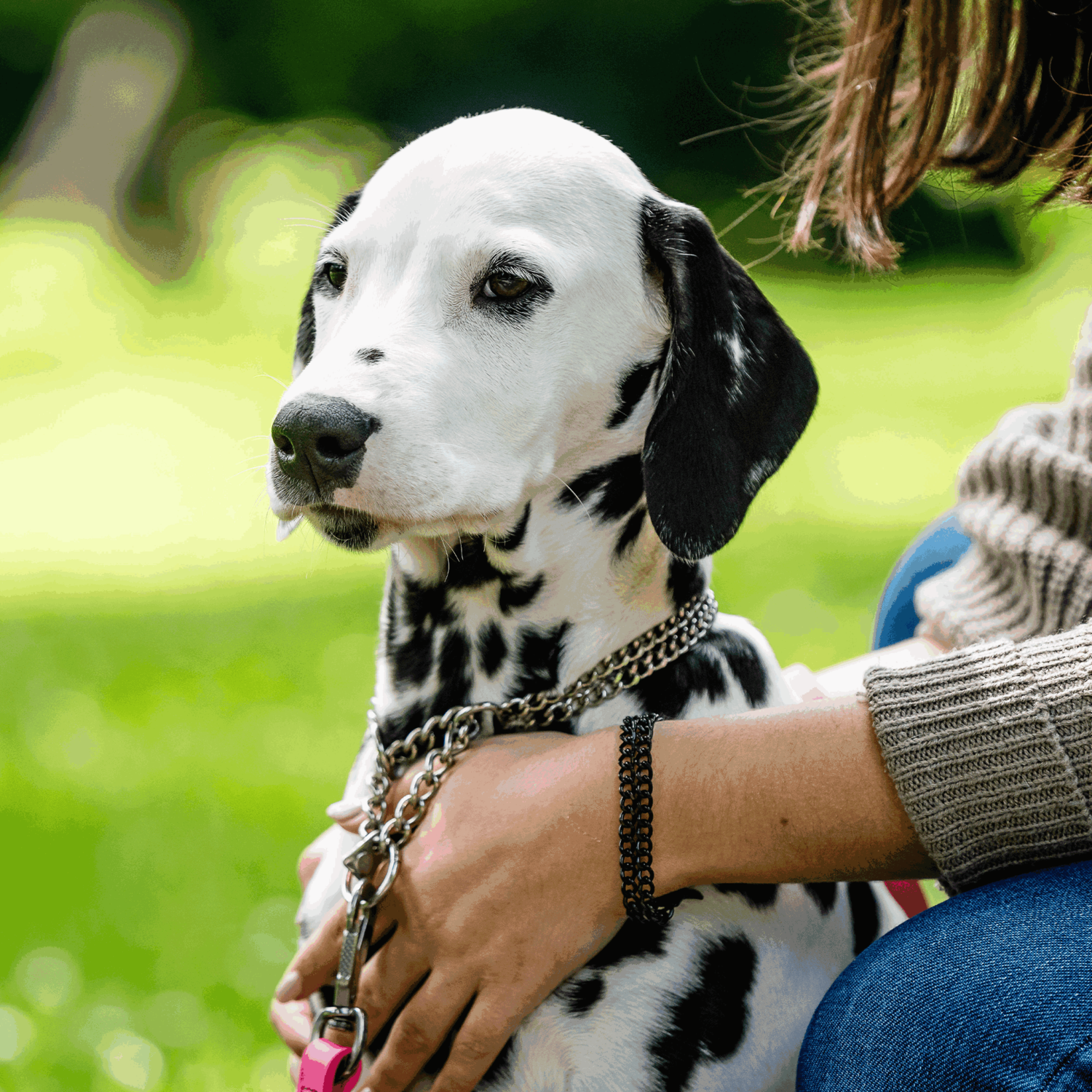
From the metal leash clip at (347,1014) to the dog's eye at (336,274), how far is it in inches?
30.2

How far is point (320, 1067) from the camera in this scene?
1.25 metres

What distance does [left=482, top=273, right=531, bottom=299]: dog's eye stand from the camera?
1.36m

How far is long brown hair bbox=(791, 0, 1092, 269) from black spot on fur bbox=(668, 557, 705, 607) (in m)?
0.64

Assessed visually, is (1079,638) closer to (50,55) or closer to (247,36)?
(247,36)

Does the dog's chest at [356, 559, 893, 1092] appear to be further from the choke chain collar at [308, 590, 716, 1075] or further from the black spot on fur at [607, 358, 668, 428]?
the black spot on fur at [607, 358, 668, 428]

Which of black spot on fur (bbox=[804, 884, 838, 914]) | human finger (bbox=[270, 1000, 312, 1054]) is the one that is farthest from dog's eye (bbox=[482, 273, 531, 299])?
human finger (bbox=[270, 1000, 312, 1054])

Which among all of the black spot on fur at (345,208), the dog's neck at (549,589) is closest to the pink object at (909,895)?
the dog's neck at (549,589)

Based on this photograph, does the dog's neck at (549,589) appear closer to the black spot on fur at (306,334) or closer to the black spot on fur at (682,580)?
the black spot on fur at (682,580)

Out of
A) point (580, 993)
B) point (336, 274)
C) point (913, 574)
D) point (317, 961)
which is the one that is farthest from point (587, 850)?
point (913, 574)

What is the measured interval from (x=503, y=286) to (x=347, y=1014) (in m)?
0.90

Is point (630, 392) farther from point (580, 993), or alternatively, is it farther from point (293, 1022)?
point (293, 1022)

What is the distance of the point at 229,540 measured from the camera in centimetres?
613

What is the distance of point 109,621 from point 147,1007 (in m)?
2.67

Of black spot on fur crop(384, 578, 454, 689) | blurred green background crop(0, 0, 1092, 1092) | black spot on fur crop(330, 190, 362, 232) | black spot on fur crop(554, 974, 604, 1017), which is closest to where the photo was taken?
black spot on fur crop(554, 974, 604, 1017)
